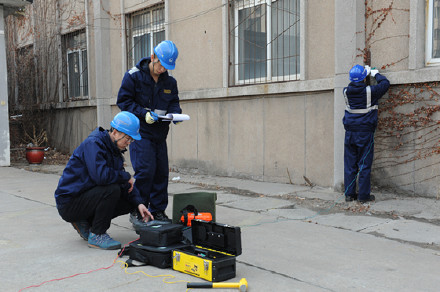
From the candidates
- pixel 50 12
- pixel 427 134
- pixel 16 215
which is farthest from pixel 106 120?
pixel 427 134

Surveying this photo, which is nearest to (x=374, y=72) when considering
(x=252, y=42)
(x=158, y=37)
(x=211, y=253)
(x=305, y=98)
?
(x=305, y=98)

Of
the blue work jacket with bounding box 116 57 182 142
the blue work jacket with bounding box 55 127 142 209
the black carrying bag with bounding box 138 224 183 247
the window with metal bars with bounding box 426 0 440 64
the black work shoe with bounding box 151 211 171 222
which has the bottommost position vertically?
the black work shoe with bounding box 151 211 171 222

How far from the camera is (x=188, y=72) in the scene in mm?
9664

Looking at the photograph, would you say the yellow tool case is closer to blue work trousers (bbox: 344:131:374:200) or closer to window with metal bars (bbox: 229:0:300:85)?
blue work trousers (bbox: 344:131:374:200)

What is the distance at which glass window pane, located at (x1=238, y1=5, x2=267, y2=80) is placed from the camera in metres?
8.24

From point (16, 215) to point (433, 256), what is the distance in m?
4.79

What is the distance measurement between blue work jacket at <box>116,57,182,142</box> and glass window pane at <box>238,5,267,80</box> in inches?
142

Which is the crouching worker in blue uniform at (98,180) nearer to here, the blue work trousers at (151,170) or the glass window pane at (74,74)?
the blue work trousers at (151,170)

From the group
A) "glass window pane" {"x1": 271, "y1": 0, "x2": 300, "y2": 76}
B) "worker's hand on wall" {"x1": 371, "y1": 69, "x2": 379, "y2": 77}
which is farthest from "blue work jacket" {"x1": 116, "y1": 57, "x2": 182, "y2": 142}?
"glass window pane" {"x1": 271, "y1": 0, "x2": 300, "y2": 76}

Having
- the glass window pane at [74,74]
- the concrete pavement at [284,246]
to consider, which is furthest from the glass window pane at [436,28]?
the glass window pane at [74,74]

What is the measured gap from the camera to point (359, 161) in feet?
19.9

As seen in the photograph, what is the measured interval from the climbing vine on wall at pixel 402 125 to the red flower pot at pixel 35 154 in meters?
8.73

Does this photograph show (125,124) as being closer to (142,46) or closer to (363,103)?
(363,103)

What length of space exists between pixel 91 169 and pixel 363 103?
3.76 metres
